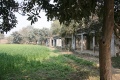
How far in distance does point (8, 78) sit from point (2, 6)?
4442mm

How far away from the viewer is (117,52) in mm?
20703

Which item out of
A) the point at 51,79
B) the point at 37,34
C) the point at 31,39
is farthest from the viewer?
the point at 31,39

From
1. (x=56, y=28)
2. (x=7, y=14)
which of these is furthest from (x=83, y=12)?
(x=56, y=28)

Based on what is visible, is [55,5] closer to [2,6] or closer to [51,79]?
[2,6]

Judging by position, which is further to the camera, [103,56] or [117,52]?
[117,52]

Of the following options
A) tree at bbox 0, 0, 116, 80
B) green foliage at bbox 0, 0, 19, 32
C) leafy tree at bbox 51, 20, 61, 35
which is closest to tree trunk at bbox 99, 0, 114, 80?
tree at bbox 0, 0, 116, 80

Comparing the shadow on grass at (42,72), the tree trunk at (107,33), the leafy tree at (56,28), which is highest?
the leafy tree at (56,28)

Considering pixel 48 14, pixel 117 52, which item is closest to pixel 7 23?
pixel 48 14

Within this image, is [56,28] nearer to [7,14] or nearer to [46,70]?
[46,70]

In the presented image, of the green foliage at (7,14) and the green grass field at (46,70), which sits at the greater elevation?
the green foliage at (7,14)

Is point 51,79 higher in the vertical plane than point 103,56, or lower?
lower

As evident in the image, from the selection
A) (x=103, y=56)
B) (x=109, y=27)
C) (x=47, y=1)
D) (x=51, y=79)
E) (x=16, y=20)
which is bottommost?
(x=51, y=79)

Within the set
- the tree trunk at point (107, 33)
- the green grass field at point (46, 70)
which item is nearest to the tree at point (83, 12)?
the tree trunk at point (107, 33)

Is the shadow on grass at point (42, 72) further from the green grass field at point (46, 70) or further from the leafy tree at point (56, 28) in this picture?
the leafy tree at point (56, 28)
